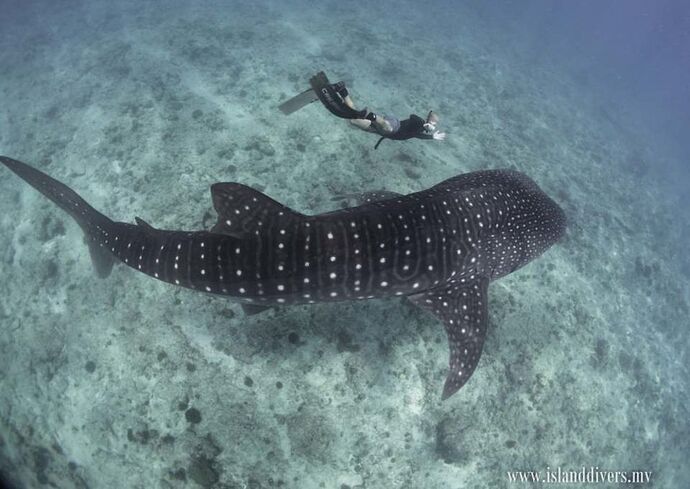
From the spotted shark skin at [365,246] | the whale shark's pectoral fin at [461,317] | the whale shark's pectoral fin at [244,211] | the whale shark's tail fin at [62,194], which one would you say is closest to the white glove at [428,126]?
the spotted shark skin at [365,246]

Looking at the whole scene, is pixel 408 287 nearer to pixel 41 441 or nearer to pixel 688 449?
pixel 41 441

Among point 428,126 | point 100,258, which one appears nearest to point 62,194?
point 100,258

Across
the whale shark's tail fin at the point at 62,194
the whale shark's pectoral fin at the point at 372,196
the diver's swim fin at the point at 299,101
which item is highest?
the diver's swim fin at the point at 299,101

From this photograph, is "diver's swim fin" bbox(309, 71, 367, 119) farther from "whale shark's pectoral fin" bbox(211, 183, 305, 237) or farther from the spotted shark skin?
"whale shark's pectoral fin" bbox(211, 183, 305, 237)

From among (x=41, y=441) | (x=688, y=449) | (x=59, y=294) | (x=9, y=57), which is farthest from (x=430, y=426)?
(x=9, y=57)

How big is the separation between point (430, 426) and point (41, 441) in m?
7.34

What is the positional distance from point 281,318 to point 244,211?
294cm

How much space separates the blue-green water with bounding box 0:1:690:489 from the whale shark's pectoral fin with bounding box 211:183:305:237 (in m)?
2.76

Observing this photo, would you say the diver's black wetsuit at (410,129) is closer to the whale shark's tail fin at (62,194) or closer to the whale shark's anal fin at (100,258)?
the whale shark's tail fin at (62,194)

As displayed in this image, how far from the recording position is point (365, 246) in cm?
566

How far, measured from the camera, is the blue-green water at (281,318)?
23.4ft

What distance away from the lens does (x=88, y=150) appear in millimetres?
10883

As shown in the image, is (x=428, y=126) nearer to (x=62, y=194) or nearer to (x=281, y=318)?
(x=281, y=318)

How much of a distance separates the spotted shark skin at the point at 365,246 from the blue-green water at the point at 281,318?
5.09 ft
